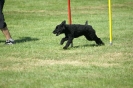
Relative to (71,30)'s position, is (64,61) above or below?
below

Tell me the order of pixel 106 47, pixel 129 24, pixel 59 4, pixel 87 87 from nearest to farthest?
pixel 87 87
pixel 106 47
pixel 129 24
pixel 59 4

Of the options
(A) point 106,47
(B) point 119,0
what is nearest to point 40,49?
(A) point 106,47

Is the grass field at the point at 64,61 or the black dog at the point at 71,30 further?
the black dog at the point at 71,30

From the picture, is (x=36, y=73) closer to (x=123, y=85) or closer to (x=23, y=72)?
(x=23, y=72)

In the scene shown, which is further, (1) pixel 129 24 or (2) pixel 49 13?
(2) pixel 49 13

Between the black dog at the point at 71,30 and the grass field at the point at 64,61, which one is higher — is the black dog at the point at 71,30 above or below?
above

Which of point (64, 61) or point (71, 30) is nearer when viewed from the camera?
point (64, 61)

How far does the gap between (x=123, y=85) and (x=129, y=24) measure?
43.4ft

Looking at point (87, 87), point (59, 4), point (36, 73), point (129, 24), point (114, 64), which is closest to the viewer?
point (87, 87)

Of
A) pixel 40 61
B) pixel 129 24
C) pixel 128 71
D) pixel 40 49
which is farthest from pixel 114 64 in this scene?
pixel 129 24

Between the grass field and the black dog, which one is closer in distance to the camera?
the grass field

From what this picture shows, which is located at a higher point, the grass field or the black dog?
the black dog

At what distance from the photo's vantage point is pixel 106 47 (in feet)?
45.2

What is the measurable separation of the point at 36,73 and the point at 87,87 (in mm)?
1860
